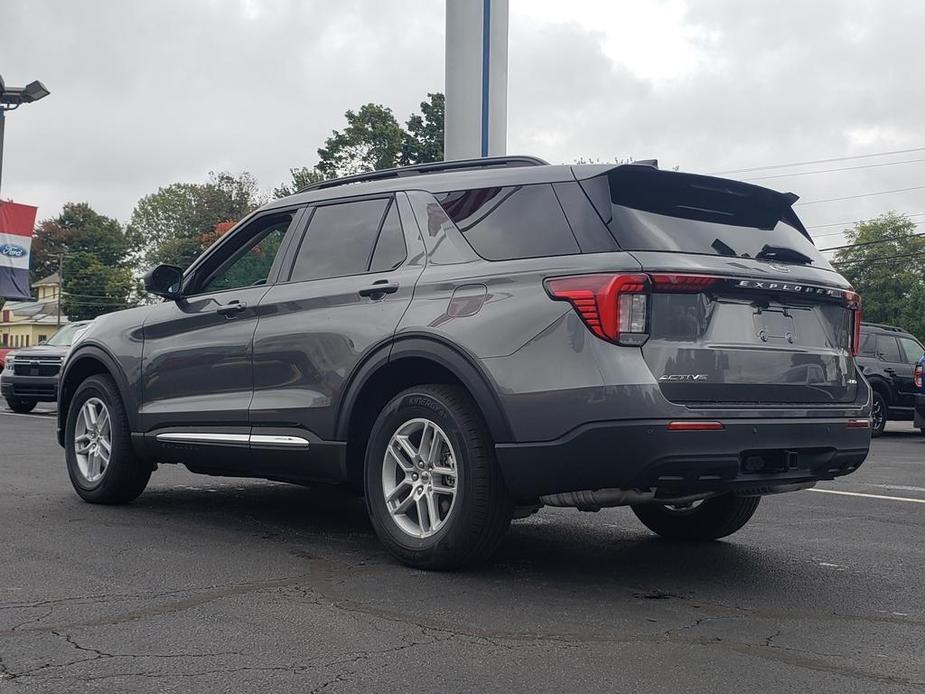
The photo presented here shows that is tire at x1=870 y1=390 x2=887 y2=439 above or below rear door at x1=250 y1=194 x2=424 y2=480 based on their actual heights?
below

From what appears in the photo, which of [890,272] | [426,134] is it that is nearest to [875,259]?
[890,272]

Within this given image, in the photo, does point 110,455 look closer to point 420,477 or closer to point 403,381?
point 403,381

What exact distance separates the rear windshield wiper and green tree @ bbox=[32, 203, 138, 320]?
336ft

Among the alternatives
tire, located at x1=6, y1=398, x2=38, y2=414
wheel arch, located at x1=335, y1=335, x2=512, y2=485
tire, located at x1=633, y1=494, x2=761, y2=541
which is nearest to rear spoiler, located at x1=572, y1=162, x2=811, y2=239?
wheel arch, located at x1=335, y1=335, x2=512, y2=485

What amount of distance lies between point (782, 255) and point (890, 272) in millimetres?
75247

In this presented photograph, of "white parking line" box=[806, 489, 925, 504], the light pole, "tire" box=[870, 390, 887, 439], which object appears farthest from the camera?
the light pole

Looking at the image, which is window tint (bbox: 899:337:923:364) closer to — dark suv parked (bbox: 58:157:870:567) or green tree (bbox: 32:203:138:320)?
dark suv parked (bbox: 58:157:870:567)

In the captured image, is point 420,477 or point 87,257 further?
point 87,257

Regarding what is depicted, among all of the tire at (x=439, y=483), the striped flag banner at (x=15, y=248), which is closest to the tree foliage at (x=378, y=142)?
the striped flag banner at (x=15, y=248)

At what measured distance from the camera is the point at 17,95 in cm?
3084

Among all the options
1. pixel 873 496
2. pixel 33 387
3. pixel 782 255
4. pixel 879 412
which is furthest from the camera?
pixel 33 387

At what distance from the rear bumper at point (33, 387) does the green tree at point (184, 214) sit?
7510 cm

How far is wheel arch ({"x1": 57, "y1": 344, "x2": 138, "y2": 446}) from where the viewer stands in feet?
23.8

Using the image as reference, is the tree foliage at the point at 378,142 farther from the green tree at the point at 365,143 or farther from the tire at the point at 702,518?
the tire at the point at 702,518
